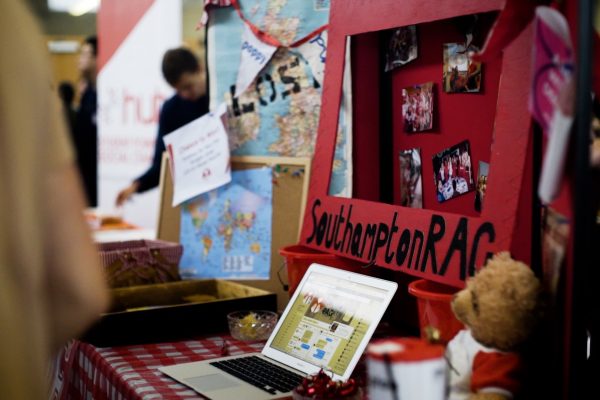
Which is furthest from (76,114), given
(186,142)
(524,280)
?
(524,280)

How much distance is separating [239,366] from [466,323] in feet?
1.93

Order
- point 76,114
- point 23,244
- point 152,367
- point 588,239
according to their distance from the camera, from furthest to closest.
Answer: point 76,114, point 152,367, point 588,239, point 23,244

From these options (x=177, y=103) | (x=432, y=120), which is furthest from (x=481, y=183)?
(x=177, y=103)

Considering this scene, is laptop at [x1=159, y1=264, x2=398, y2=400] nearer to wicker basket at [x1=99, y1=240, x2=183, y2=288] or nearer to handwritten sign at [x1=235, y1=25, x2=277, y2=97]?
wicker basket at [x1=99, y1=240, x2=183, y2=288]

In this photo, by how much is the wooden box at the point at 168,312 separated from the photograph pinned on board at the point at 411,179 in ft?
1.46

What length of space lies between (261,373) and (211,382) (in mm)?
107

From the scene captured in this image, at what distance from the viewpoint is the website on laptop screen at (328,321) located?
157cm

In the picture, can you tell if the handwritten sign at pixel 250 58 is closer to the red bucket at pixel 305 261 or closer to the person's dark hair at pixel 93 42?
the red bucket at pixel 305 261

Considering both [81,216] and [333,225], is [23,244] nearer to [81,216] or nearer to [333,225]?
[81,216]

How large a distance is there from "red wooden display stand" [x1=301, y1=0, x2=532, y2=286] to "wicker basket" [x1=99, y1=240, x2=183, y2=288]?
1.76ft

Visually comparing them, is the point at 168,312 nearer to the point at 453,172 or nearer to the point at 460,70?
the point at 453,172

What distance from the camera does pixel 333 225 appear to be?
6.11ft

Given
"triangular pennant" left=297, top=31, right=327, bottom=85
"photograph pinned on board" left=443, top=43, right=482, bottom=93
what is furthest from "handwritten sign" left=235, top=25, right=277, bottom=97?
"photograph pinned on board" left=443, top=43, right=482, bottom=93

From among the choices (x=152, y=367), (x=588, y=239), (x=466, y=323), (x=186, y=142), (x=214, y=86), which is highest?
(x=214, y=86)
